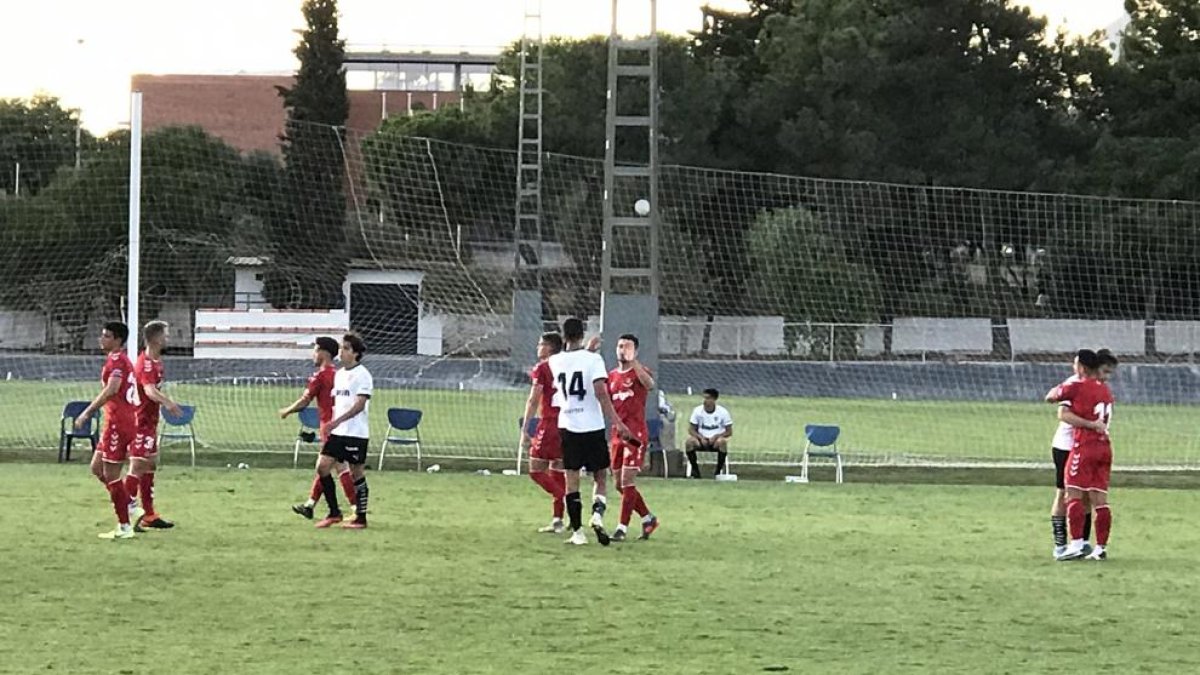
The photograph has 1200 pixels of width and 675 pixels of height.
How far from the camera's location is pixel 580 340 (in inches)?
571

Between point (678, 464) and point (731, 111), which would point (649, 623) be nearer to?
point (678, 464)

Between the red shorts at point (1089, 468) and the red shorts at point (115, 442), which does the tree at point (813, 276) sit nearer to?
the red shorts at point (1089, 468)

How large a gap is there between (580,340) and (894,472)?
1124 cm

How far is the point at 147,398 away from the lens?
49.2 ft

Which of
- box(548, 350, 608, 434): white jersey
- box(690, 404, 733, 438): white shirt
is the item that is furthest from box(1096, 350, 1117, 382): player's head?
box(690, 404, 733, 438): white shirt

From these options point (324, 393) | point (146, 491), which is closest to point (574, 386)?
point (324, 393)

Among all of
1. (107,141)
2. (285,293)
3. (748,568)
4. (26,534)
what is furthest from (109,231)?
(748,568)

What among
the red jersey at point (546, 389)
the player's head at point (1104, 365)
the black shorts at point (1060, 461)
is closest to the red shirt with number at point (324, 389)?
the red jersey at point (546, 389)

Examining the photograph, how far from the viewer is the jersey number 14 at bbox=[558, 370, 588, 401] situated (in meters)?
14.4

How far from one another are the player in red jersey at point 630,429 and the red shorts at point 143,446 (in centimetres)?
405

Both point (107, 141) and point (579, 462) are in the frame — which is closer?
point (579, 462)

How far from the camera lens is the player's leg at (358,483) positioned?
15.7 meters

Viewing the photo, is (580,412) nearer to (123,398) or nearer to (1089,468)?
Result: (123,398)

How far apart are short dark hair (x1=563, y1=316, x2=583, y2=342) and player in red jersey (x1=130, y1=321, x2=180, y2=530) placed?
3.55 metres
